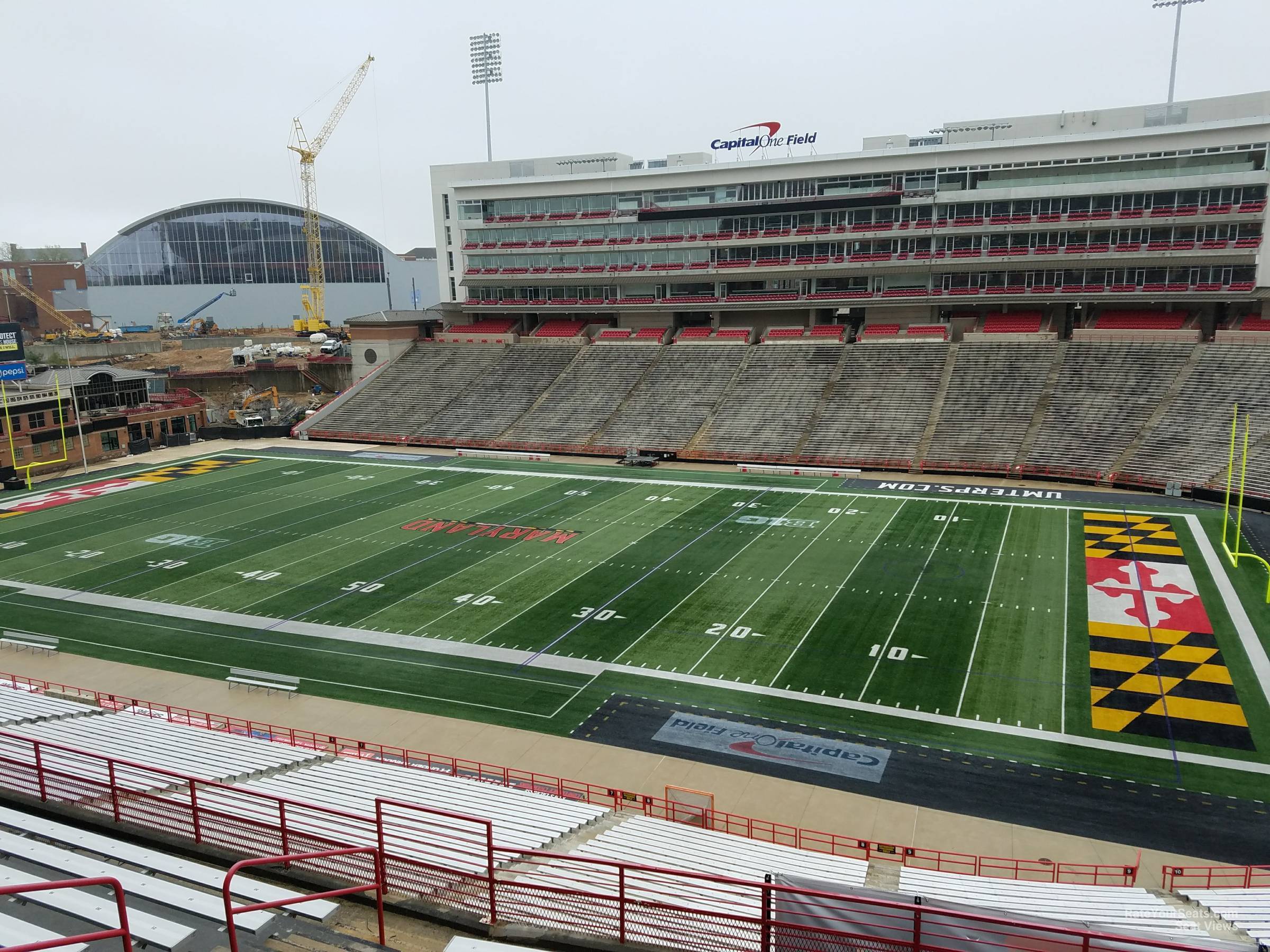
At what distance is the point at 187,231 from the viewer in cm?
10938

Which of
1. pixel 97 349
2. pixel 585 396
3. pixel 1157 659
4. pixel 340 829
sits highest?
pixel 97 349

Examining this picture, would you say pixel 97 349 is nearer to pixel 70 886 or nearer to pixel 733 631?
pixel 733 631

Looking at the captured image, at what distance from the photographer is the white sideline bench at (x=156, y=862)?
8867mm

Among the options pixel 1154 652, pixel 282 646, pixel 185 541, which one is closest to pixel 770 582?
→ pixel 1154 652

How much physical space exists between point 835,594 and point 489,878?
22.2 meters

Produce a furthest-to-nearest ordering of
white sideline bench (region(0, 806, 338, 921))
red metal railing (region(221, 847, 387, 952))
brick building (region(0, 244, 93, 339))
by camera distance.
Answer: brick building (region(0, 244, 93, 339))
white sideline bench (region(0, 806, 338, 921))
red metal railing (region(221, 847, 387, 952))

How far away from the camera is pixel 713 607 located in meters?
28.8

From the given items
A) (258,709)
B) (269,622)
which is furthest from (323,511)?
(258,709)

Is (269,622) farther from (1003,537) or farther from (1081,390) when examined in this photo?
(1081,390)

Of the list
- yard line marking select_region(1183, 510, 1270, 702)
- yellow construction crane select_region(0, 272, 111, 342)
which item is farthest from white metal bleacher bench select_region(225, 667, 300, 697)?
yellow construction crane select_region(0, 272, 111, 342)

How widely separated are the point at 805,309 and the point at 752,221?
804cm

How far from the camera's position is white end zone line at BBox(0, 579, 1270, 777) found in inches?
772

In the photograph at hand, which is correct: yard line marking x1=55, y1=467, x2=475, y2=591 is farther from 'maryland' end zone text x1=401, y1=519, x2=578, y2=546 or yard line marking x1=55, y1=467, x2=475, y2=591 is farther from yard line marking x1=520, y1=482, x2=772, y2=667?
yard line marking x1=520, y1=482, x2=772, y2=667

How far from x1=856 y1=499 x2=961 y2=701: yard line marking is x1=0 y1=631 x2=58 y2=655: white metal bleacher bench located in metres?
23.9
